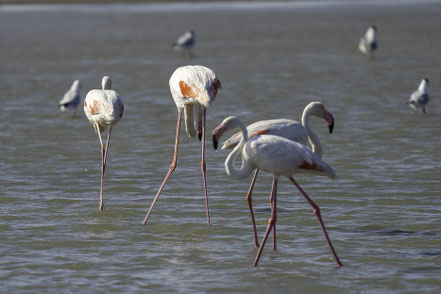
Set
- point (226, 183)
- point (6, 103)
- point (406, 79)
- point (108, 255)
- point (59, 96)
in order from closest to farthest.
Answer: point (108, 255), point (226, 183), point (6, 103), point (59, 96), point (406, 79)

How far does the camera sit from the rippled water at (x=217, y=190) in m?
5.78

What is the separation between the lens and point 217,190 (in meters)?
8.12

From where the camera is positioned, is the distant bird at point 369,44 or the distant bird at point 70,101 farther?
the distant bird at point 369,44

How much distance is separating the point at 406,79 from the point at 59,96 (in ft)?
21.0

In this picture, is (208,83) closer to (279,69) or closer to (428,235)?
(428,235)

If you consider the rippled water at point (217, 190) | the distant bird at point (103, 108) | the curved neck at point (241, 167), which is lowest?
the rippled water at point (217, 190)

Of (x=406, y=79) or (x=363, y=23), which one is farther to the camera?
(x=363, y=23)

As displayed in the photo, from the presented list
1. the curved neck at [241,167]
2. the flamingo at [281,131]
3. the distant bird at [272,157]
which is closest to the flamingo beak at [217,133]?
the distant bird at [272,157]

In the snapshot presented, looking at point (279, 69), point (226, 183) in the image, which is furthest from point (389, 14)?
point (226, 183)

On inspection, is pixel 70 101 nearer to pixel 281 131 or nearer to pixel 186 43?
pixel 281 131

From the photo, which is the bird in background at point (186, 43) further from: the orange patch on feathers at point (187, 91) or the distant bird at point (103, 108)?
the orange patch on feathers at point (187, 91)

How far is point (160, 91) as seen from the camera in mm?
14859

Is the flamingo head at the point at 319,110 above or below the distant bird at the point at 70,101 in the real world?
above

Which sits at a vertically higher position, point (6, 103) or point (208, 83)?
point (208, 83)
